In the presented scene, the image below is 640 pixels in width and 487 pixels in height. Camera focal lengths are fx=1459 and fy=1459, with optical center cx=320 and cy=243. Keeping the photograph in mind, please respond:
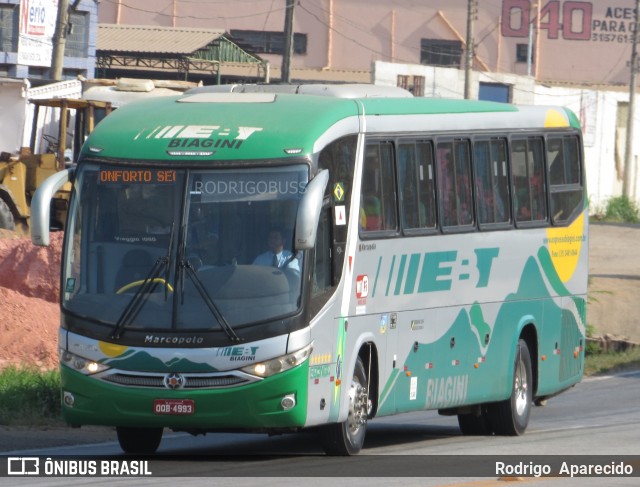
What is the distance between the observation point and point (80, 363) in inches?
457

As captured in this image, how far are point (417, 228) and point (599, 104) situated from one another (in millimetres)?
51307

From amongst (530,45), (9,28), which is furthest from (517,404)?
(530,45)

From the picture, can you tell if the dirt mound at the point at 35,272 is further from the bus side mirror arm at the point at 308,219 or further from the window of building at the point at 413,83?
the window of building at the point at 413,83

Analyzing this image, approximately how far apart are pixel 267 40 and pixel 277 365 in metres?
67.3

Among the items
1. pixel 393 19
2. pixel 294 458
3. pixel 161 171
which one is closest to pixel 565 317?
pixel 294 458

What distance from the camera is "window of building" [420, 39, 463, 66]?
7731cm

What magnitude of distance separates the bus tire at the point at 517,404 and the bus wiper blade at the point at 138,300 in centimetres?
529

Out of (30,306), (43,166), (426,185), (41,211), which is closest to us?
(41,211)

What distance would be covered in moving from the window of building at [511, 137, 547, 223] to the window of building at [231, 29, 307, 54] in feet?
203

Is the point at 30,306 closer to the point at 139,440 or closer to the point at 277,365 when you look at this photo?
the point at 139,440

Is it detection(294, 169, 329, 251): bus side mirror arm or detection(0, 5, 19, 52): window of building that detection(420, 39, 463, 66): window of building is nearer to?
detection(0, 5, 19, 52): window of building

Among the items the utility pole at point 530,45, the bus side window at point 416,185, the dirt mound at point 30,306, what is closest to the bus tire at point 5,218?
the dirt mound at point 30,306

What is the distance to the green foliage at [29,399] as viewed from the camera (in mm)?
14758

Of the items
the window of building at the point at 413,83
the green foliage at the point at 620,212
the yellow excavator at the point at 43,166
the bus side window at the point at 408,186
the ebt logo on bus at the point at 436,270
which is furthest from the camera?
the green foliage at the point at 620,212
